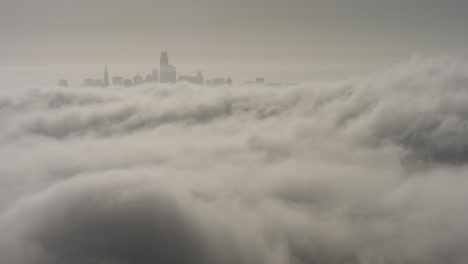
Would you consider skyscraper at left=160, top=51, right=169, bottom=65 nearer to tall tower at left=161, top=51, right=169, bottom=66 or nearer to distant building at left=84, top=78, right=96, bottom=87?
tall tower at left=161, top=51, right=169, bottom=66

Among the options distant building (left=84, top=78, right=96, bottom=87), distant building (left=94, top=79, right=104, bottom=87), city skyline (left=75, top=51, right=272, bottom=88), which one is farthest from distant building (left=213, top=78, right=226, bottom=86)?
distant building (left=84, top=78, right=96, bottom=87)

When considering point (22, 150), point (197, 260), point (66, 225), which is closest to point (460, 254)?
point (197, 260)

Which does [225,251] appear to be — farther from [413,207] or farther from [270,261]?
[413,207]

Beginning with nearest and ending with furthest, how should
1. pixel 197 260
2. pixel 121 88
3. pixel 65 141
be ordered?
pixel 197 260 → pixel 65 141 → pixel 121 88

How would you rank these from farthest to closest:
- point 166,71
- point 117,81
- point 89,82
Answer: point 89,82 < point 117,81 < point 166,71

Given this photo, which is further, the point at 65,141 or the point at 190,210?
the point at 65,141

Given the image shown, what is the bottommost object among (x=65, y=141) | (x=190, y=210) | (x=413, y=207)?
(x=65, y=141)

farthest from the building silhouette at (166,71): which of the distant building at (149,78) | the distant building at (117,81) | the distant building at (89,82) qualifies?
the distant building at (89,82)

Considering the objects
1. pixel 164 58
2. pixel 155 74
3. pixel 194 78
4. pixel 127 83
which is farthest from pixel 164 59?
pixel 127 83

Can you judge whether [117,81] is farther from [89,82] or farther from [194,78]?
[194,78]
